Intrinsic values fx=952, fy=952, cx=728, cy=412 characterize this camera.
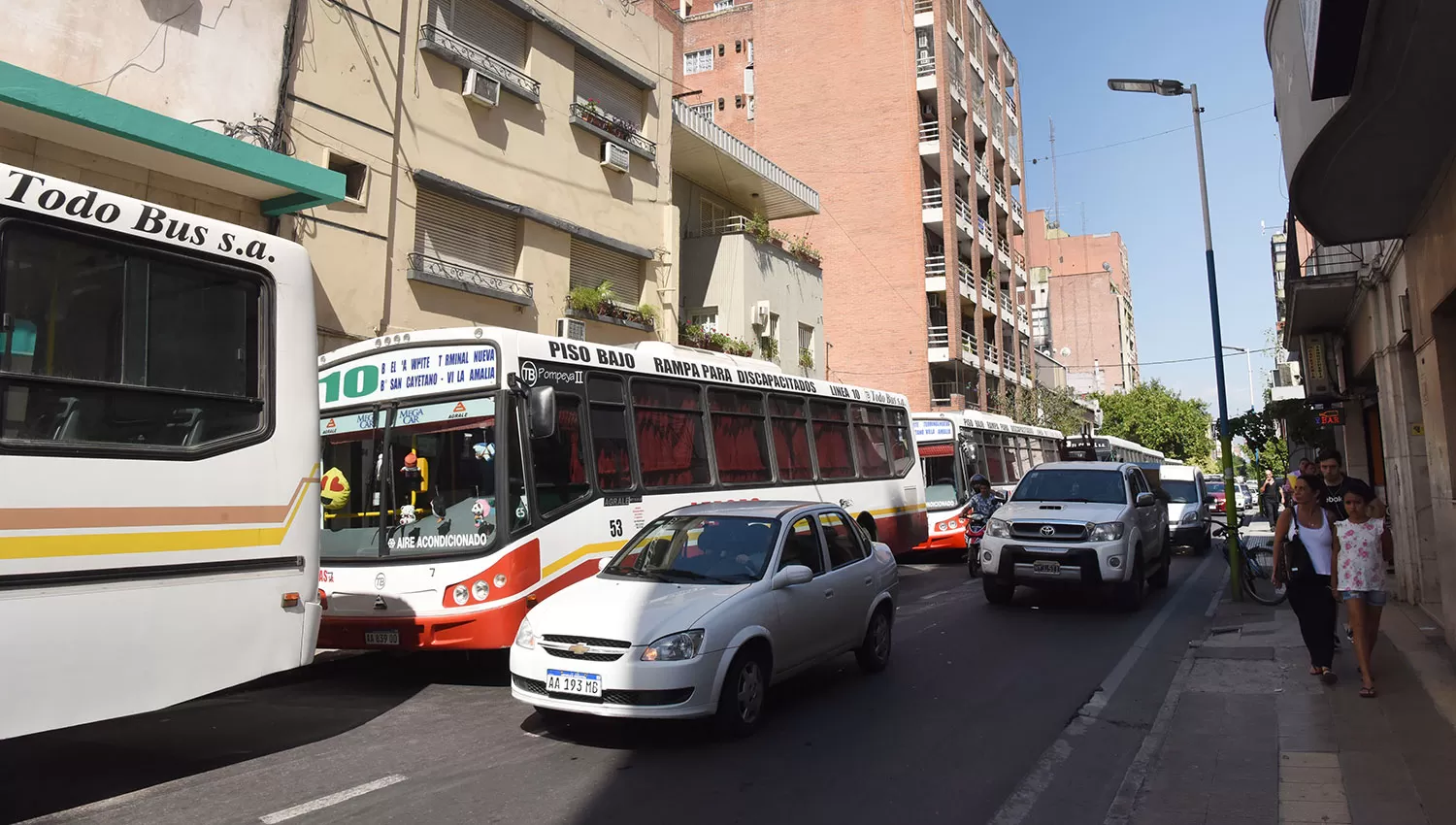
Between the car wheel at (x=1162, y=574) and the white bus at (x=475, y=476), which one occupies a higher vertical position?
the white bus at (x=475, y=476)

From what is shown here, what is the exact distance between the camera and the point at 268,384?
6.09 m

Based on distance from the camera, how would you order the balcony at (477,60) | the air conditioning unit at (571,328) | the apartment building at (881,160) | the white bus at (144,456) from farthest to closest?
the apartment building at (881,160) < the air conditioning unit at (571,328) < the balcony at (477,60) < the white bus at (144,456)

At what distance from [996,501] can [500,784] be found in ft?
41.2

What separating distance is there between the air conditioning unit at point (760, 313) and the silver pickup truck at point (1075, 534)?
13.1m

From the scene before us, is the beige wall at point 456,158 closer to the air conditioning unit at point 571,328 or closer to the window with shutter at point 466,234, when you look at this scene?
the window with shutter at point 466,234

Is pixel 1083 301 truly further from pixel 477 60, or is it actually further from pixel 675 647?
pixel 675 647

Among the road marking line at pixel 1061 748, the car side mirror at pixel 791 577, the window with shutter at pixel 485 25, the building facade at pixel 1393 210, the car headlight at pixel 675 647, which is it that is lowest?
the road marking line at pixel 1061 748

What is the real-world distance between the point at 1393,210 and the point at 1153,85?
24.3ft

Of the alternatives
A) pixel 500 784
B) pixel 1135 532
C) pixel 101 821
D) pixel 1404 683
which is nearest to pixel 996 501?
pixel 1135 532

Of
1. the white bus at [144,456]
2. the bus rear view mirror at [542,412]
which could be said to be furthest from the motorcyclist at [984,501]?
the white bus at [144,456]

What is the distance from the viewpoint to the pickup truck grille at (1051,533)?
39.9 ft

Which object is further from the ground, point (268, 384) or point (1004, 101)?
point (1004, 101)

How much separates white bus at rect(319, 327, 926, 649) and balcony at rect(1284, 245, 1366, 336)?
10853mm

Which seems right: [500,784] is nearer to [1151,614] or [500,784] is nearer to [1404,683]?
[1404,683]
